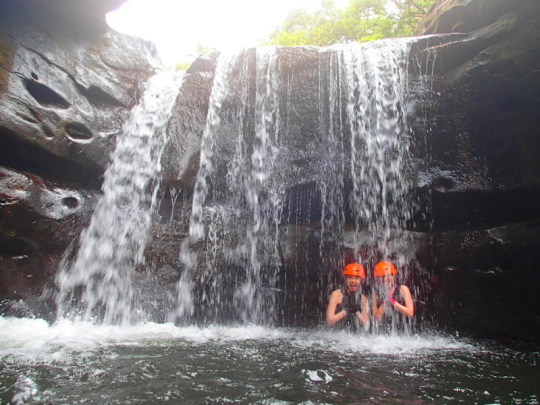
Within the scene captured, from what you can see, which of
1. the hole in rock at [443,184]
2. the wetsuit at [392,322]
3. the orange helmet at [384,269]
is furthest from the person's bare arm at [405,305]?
the hole in rock at [443,184]

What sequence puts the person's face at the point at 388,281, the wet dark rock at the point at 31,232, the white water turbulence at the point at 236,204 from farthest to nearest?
1. the white water turbulence at the point at 236,204
2. the wet dark rock at the point at 31,232
3. the person's face at the point at 388,281

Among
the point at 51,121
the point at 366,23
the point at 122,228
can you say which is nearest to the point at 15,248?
the point at 122,228

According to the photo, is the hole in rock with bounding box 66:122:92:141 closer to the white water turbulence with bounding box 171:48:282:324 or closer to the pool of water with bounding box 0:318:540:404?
the white water turbulence with bounding box 171:48:282:324

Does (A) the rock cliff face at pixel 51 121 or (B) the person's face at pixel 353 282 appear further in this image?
(A) the rock cliff face at pixel 51 121

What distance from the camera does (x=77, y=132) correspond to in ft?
23.8

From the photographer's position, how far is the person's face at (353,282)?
16.4ft

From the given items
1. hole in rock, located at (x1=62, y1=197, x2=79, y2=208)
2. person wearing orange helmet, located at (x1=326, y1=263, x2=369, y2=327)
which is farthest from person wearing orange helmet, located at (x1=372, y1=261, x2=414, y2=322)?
hole in rock, located at (x1=62, y1=197, x2=79, y2=208)

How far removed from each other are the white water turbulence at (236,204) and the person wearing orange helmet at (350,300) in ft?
7.02

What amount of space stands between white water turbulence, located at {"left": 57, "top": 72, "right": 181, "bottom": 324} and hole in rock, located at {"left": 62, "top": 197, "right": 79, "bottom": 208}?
40 cm

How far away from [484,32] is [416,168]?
300cm

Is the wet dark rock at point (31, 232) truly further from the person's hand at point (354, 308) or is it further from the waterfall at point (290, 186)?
the person's hand at point (354, 308)

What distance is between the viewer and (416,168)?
6988 mm

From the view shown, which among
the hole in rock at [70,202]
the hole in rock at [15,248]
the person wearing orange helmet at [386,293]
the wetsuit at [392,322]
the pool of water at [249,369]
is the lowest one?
the pool of water at [249,369]

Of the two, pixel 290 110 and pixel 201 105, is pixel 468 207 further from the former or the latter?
→ pixel 201 105
